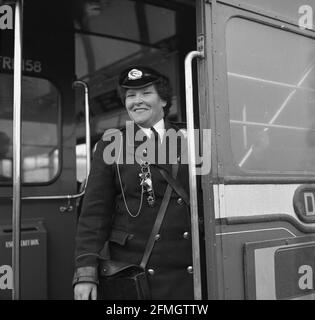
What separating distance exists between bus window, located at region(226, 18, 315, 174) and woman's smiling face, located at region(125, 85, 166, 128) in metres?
0.35

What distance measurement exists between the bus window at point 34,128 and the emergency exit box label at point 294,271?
1729mm

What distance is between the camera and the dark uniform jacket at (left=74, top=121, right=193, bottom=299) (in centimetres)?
212

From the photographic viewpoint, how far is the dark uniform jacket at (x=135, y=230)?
2.12 m

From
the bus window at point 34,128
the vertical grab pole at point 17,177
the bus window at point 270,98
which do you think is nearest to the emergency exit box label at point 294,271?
the bus window at point 270,98

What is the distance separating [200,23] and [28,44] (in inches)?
62.4

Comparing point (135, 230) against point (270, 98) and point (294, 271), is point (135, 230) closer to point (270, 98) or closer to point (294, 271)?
point (294, 271)

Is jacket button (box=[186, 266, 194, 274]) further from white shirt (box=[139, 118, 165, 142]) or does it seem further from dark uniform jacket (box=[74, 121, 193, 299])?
white shirt (box=[139, 118, 165, 142])

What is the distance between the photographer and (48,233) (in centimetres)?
316

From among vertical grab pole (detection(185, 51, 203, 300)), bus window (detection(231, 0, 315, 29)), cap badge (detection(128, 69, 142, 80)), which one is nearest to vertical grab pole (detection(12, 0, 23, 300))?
cap badge (detection(128, 69, 142, 80))

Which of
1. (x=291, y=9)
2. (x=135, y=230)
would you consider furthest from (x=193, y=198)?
(x=291, y=9)

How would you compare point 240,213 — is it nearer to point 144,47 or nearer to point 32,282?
point 32,282

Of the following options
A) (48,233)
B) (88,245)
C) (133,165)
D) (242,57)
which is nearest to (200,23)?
(242,57)

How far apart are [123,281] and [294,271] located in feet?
2.73

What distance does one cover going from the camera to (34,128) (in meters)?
3.21
